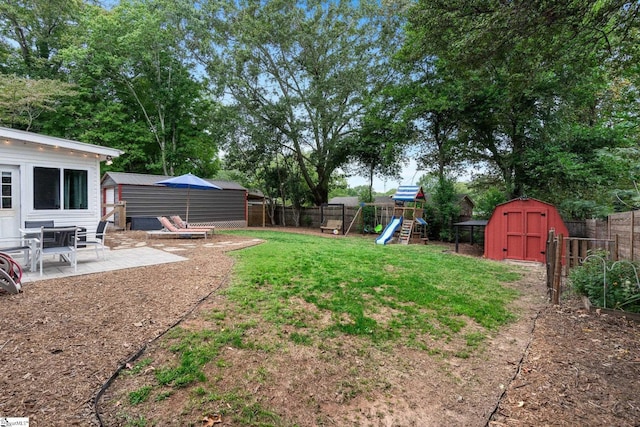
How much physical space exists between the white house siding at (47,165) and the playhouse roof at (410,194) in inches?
412

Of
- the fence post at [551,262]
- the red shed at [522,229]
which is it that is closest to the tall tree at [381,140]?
the red shed at [522,229]

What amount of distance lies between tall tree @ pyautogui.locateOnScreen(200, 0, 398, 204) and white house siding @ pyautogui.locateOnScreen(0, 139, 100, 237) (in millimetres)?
9980

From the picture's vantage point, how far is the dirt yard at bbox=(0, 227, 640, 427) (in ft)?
6.81

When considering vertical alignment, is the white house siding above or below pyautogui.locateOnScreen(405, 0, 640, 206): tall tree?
below

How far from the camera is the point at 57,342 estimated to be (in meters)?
2.75

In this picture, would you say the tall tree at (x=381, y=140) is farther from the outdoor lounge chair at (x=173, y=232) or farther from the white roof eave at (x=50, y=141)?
the white roof eave at (x=50, y=141)

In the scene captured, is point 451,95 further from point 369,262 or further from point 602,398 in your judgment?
point 602,398

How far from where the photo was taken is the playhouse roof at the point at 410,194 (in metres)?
12.5

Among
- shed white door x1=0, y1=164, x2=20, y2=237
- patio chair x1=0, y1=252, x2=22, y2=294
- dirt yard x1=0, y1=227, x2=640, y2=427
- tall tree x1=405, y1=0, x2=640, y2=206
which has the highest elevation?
tall tree x1=405, y1=0, x2=640, y2=206

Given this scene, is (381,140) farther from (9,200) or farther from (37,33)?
(37,33)

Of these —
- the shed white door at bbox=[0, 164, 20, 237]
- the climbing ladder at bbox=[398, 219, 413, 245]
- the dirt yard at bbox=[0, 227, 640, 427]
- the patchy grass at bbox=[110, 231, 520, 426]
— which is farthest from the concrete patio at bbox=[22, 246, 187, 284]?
the climbing ladder at bbox=[398, 219, 413, 245]

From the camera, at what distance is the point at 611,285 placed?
4035 mm

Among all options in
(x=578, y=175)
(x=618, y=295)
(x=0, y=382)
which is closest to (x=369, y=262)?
(x=618, y=295)

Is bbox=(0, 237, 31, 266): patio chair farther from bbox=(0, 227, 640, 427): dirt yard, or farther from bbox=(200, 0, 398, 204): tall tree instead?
bbox=(200, 0, 398, 204): tall tree
